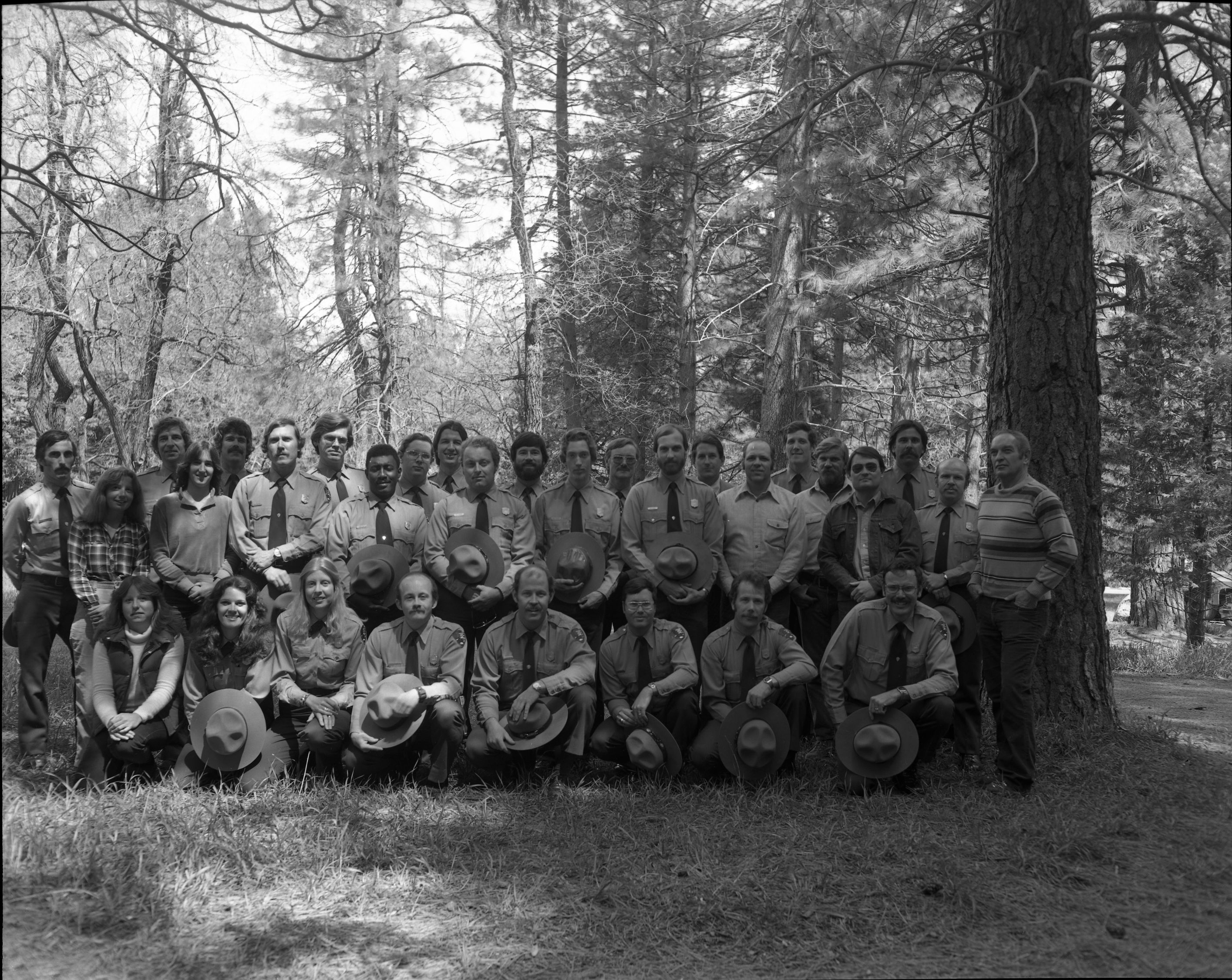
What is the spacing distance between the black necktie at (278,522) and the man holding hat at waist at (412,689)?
109 centimetres

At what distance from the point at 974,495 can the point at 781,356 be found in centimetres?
616

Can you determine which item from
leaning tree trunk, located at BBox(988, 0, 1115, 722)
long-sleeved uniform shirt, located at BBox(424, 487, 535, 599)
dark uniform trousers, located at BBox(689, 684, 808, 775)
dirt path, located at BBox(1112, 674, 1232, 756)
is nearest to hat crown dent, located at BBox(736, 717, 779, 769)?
dark uniform trousers, located at BBox(689, 684, 808, 775)

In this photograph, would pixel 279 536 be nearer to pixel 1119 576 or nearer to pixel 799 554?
pixel 799 554

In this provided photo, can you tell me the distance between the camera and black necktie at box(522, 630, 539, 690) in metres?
6.06

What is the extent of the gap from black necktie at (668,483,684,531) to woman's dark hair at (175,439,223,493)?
9.46 feet

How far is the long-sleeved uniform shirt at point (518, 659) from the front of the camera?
6051mm

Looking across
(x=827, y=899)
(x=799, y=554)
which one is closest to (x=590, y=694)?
(x=799, y=554)

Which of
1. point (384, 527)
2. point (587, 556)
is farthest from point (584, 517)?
point (384, 527)

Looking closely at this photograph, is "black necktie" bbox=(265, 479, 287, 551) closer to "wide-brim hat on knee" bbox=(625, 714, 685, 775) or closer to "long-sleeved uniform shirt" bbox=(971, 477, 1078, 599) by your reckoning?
"wide-brim hat on knee" bbox=(625, 714, 685, 775)

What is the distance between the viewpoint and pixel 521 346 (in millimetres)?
17562

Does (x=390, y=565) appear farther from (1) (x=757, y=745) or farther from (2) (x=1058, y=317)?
(2) (x=1058, y=317)

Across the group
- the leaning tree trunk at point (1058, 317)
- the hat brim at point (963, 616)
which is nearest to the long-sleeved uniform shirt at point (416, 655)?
the hat brim at point (963, 616)

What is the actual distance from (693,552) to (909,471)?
156 centimetres

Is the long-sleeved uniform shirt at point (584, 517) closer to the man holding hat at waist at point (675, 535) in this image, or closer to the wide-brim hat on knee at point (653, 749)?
the man holding hat at waist at point (675, 535)
